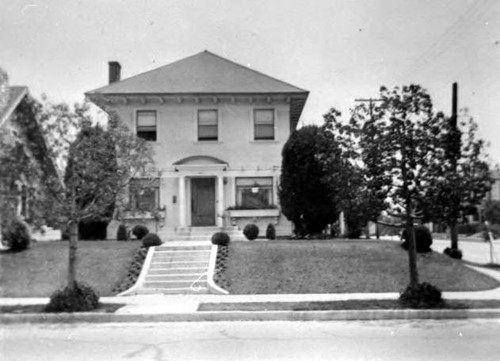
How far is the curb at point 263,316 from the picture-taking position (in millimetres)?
10805

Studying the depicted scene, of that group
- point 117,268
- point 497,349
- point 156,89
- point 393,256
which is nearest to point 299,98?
point 156,89

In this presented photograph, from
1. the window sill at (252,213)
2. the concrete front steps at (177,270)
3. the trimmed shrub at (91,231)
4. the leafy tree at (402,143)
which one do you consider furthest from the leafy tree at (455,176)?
the trimmed shrub at (91,231)

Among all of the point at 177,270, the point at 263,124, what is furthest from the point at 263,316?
the point at 263,124

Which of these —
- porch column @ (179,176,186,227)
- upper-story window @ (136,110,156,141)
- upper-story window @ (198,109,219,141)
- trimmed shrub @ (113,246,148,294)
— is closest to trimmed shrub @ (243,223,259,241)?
porch column @ (179,176,186,227)

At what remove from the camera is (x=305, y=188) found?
20812 millimetres

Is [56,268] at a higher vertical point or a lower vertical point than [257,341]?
higher

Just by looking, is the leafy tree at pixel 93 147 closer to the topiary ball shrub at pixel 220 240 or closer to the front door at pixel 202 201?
the topiary ball shrub at pixel 220 240

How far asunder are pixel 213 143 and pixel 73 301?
13.3 meters

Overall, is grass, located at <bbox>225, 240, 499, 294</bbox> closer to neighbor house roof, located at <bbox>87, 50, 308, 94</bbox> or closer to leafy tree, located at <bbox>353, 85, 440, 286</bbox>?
leafy tree, located at <bbox>353, 85, 440, 286</bbox>

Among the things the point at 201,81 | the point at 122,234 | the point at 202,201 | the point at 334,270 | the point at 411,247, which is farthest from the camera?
the point at 201,81

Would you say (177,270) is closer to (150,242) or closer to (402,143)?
(150,242)

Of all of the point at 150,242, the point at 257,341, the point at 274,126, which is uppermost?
the point at 274,126

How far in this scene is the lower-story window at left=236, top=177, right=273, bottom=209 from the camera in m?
23.5

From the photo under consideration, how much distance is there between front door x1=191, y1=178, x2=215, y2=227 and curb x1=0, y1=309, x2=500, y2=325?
12704mm
